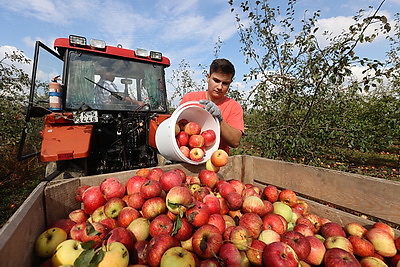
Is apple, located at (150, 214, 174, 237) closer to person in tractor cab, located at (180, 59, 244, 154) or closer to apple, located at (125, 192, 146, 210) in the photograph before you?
apple, located at (125, 192, 146, 210)

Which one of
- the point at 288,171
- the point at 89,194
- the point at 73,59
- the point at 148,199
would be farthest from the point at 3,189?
the point at 288,171

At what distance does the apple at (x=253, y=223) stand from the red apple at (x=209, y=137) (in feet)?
3.36

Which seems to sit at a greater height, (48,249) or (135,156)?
(135,156)

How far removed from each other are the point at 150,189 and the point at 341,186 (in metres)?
1.58

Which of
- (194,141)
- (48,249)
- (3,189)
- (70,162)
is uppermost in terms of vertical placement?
(194,141)

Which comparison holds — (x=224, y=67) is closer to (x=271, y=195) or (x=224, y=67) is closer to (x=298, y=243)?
(x=271, y=195)

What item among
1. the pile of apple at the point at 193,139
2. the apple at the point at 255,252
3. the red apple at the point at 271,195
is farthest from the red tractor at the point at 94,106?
the apple at the point at 255,252

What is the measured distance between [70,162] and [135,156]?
1.01 m

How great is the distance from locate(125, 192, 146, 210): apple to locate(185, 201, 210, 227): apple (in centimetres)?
40

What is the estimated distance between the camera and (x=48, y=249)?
3.98 ft

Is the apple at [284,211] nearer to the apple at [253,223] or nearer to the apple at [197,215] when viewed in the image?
the apple at [253,223]

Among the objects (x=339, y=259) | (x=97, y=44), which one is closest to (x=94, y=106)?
(x=97, y=44)

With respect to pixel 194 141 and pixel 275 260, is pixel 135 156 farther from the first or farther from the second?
pixel 275 260

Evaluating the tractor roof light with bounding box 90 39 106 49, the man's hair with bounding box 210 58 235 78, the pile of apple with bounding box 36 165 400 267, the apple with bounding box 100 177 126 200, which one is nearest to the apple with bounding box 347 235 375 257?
the pile of apple with bounding box 36 165 400 267
